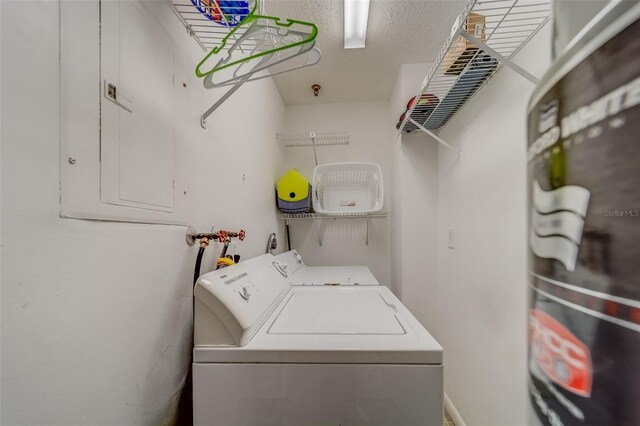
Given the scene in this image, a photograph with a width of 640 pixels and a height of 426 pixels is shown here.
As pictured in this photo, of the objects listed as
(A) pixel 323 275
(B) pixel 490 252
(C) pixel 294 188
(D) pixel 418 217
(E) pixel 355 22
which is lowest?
(A) pixel 323 275

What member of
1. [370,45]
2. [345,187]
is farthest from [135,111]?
[345,187]

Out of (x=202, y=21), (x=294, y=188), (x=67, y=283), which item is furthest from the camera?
(x=294, y=188)

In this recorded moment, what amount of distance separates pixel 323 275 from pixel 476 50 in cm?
155

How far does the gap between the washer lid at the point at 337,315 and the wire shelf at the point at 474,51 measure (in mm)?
977

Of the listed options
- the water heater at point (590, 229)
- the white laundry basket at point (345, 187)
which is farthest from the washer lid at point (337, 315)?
the white laundry basket at point (345, 187)

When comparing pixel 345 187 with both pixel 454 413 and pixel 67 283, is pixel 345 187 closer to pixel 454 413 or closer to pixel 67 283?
pixel 454 413

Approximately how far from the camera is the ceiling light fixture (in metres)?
1.43

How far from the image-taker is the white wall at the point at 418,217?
2.06m

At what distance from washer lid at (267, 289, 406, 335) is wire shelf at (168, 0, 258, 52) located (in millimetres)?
1056

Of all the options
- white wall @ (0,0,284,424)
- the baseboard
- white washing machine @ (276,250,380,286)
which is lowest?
the baseboard

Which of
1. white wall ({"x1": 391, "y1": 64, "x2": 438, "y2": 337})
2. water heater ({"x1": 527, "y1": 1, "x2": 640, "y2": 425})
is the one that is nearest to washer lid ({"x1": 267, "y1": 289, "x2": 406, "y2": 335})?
water heater ({"x1": 527, "y1": 1, "x2": 640, "y2": 425})

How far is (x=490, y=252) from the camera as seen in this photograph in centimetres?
128

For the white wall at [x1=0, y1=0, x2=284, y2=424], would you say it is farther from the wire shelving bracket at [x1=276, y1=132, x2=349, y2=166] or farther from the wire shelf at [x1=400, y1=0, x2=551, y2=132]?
the wire shelving bracket at [x1=276, y1=132, x2=349, y2=166]

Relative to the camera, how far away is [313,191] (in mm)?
2287
